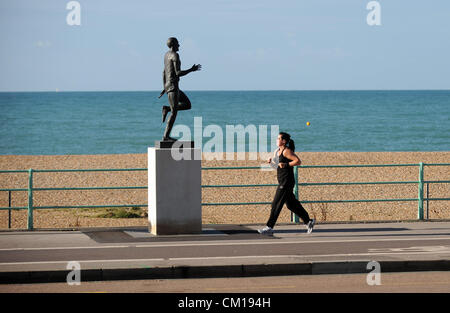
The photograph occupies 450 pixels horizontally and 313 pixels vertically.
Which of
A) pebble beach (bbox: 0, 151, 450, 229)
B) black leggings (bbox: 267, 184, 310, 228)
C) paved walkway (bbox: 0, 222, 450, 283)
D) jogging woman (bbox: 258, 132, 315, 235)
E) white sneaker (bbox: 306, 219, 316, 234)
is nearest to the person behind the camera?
paved walkway (bbox: 0, 222, 450, 283)

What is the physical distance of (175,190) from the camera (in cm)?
1416

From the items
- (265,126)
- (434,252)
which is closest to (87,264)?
(434,252)

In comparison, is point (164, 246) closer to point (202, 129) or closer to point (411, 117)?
point (202, 129)

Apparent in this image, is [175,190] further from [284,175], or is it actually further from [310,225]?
[310,225]

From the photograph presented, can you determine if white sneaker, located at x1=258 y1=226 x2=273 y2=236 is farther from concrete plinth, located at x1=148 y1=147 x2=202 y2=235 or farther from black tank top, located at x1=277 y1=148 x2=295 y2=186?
concrete plinth, located at x1=148 y1=147 x2=202 y2=235

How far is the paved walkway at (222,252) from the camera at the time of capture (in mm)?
10867

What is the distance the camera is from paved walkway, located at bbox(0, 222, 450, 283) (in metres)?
10.9

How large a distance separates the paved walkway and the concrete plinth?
12.7 inches

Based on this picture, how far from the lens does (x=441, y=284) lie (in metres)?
10.3

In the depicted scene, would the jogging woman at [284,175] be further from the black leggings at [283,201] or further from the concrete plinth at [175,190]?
the concrete plinth at [175,190]

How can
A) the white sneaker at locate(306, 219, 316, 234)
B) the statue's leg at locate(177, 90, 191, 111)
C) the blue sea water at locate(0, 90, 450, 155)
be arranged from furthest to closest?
the blue sea water at locate(0, 90, 450, 155) → the white sneaker at locate(306, 219, 316, 234) → the statue's leg at locate(177, 90, 191, 111)

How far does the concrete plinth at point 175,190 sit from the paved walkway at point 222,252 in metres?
0.32
